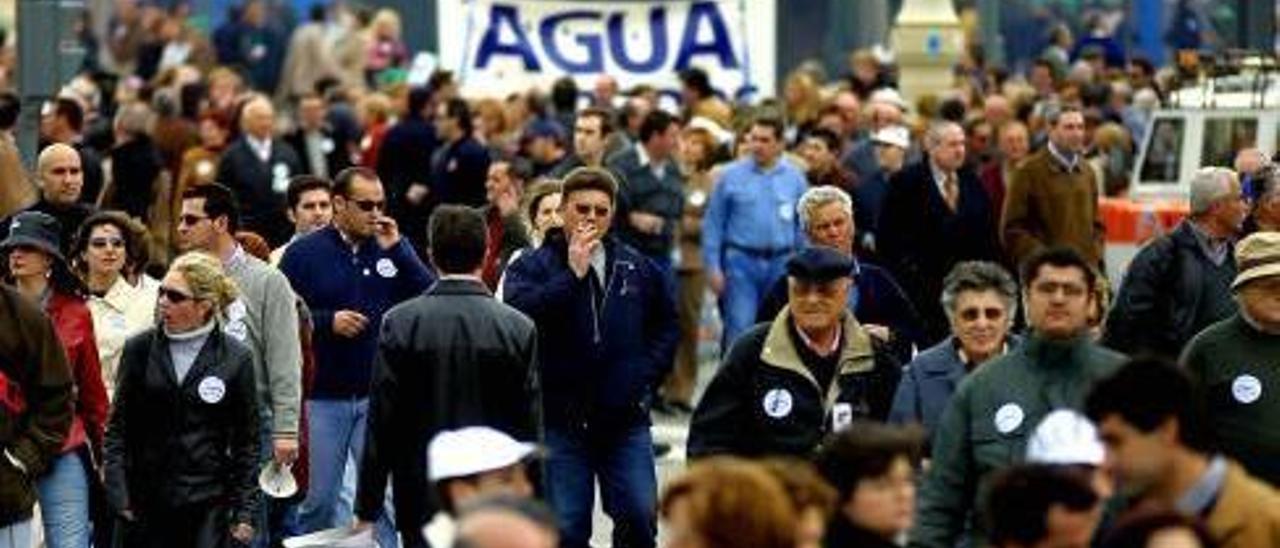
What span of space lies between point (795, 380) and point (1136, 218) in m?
10.6

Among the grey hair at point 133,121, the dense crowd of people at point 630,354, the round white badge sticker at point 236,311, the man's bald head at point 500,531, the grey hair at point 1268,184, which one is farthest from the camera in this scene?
the grey hair at point 133,121

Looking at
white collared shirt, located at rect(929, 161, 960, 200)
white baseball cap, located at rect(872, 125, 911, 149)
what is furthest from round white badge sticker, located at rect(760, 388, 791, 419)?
white baseball cap, located at rect(872, 125, 911, 149)

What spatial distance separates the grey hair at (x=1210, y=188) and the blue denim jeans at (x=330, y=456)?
10.1ft

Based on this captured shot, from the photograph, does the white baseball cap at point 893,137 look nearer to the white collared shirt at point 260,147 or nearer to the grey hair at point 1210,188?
the white collared shirt at point 260,147

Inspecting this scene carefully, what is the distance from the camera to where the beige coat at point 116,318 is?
55.7 feet

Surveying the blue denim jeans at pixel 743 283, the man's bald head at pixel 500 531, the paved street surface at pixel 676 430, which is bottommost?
the paved street surface at pixel 676 430

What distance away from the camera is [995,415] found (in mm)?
12930

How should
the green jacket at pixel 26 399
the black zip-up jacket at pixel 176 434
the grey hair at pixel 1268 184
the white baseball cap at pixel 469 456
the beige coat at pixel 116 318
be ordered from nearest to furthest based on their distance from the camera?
the white baseball cap at pixel 469 456, the green jacket at pixel 26 399, the black zip-up jacket at pixel 176 434, the beige coat at pixel 116 318, the grey hair at pixel 1268 184

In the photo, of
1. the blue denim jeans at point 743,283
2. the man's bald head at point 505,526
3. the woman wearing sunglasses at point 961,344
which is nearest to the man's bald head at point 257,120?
the blue denim jeans at point 743,283

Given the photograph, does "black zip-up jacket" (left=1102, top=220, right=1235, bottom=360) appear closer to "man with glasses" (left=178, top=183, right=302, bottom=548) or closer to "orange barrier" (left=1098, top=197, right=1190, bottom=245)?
"man with glasses" (left=178, top=183, right=302, bottom=548)

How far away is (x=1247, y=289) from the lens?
1438 centimetres

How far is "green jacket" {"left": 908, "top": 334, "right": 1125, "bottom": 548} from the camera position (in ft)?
42.1

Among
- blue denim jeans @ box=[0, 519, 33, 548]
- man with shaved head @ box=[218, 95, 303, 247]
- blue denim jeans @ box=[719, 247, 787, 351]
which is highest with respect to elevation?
man with shaved head @ box=[218, 95, 303, 247]

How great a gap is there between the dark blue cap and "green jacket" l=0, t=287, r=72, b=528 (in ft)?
7.55
